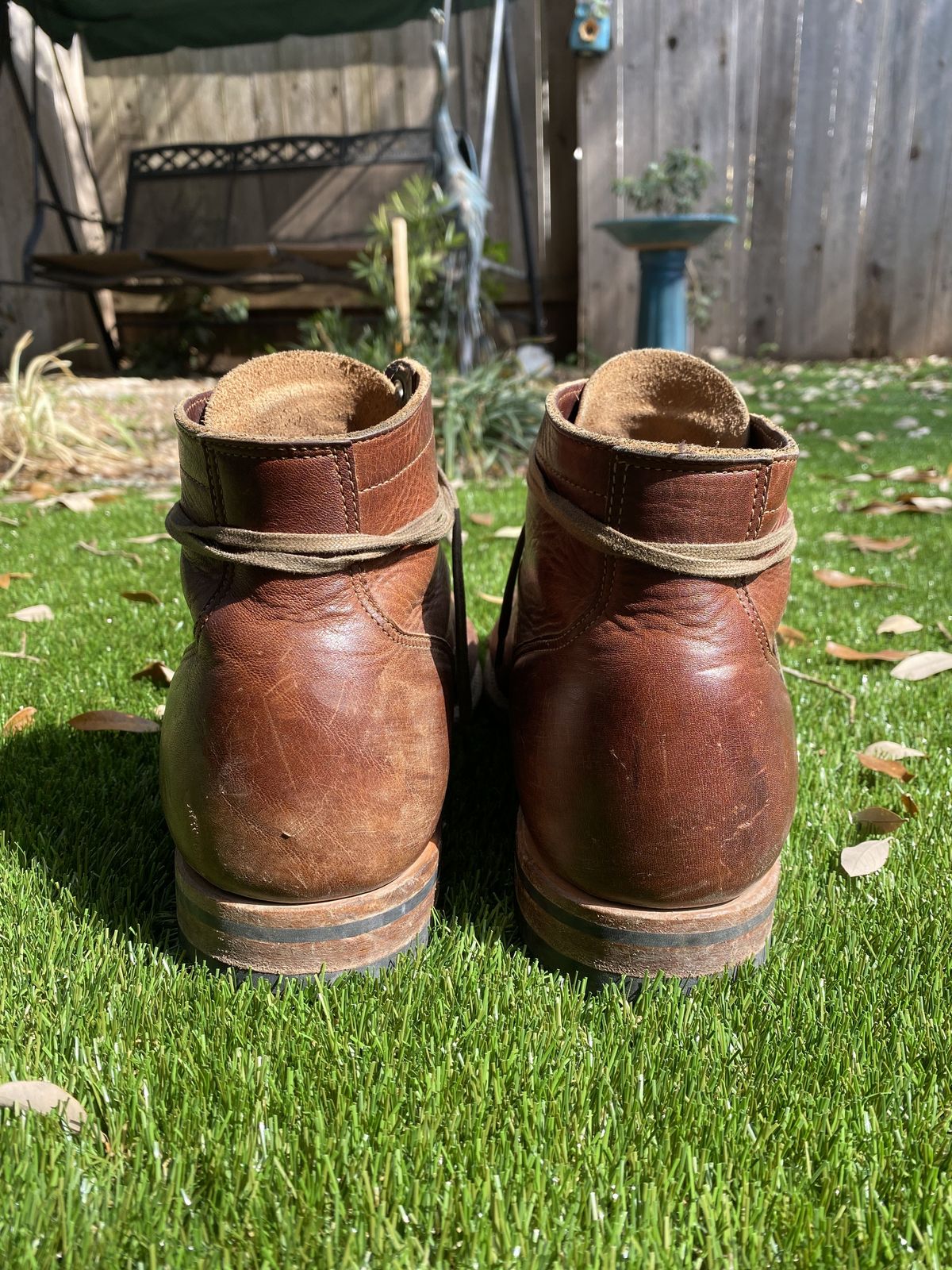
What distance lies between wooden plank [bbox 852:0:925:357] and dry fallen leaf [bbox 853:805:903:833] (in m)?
6.45

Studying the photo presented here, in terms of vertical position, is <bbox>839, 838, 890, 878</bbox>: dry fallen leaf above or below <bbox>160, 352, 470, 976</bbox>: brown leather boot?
below

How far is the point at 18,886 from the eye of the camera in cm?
106

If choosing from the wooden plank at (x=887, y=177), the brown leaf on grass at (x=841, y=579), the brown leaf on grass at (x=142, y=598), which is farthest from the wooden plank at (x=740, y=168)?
the brown leaf on grass at (x=142, y=598)

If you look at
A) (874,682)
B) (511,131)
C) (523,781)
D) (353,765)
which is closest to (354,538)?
(353,765)

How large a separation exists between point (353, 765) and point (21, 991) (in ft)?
1.33

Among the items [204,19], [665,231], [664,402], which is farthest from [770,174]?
[664,402]

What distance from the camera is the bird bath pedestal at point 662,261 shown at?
4.93 m

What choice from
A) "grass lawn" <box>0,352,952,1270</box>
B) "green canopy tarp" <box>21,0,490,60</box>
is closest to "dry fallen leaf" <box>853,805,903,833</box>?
"grass lawn" <box>0,352,952,1270</box>

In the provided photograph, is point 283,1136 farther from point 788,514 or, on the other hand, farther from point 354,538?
point 788,514

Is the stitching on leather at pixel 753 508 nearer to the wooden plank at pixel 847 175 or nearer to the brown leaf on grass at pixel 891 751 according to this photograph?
the brown leaf on grass at pixel 891 751

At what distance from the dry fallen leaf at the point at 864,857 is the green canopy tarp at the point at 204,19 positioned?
5438 mm

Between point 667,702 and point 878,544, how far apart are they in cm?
205

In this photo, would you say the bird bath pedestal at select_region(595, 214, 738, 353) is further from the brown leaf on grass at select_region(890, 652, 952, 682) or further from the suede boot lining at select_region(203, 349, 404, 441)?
the suede boot lining at select_region(203, 349, 404, 441)

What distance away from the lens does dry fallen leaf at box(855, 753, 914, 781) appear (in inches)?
55.6
